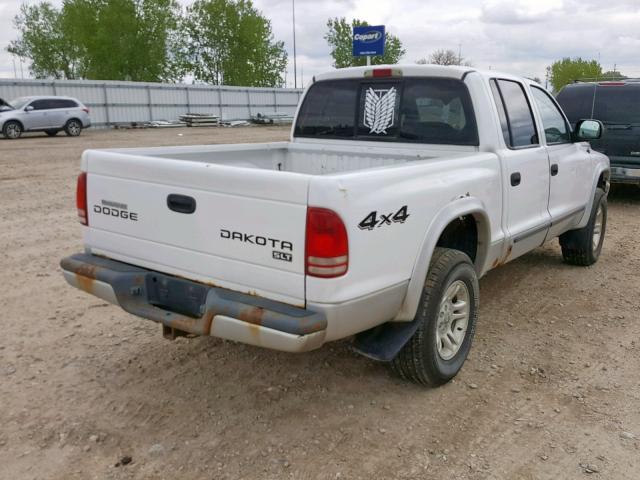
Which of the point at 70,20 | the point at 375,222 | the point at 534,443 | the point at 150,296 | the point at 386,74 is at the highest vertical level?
the point at 70,20

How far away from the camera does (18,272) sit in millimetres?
5973

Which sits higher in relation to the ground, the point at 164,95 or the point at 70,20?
the point at 70,20

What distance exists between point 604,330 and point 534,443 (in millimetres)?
1944

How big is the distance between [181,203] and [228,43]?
6035 centimetres

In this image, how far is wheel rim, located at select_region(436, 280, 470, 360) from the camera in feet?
12.5

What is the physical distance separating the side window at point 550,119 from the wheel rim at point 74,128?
76.7ft

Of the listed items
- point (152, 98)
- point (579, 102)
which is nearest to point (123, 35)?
point (152, 98)

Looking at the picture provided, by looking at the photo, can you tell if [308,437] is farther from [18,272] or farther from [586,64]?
[586,64]

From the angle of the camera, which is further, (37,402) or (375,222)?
(37,402)

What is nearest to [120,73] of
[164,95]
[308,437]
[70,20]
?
[70,20]

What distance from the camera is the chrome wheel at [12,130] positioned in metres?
22.8

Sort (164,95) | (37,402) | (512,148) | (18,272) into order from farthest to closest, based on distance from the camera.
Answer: (164,95)
(18,272)
(512,148)
(37,402)

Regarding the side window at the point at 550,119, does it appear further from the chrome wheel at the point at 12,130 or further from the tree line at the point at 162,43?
the tree line at the point at 162,43

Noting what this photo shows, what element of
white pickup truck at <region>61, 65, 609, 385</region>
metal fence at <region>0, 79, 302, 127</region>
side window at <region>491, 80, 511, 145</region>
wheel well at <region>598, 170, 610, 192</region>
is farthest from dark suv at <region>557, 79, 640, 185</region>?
metal fence at <region>0, 79, 302, 127</region>
